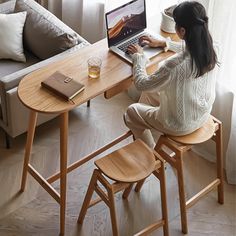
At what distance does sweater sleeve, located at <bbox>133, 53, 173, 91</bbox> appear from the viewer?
243cm

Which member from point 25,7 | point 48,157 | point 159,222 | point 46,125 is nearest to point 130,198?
point 159,222

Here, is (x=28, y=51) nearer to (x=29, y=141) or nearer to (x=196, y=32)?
(x=29, y=141)

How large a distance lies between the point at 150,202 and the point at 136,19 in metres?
1.07

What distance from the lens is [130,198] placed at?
3084 mm

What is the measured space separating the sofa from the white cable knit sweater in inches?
27.9

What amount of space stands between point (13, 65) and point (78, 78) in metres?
0.97

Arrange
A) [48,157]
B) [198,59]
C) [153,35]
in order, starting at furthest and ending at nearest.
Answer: [48,157]
[153,35]
[198,59]


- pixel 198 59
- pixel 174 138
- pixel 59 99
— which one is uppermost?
pixel 198 59

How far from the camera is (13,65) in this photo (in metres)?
3.37

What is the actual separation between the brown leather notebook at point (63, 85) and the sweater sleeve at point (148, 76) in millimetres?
A: 288

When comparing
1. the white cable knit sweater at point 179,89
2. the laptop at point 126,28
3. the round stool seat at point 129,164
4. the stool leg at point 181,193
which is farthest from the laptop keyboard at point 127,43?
the stool leg at point 181,193

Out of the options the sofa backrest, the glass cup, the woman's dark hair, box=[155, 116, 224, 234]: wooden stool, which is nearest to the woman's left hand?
the glass cup

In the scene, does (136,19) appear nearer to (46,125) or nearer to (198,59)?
(198,59)

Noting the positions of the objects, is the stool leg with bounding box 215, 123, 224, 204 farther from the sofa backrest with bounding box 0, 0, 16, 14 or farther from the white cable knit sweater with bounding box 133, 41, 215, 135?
the sofa backrest with bounding box 0, 0, 16, 14
